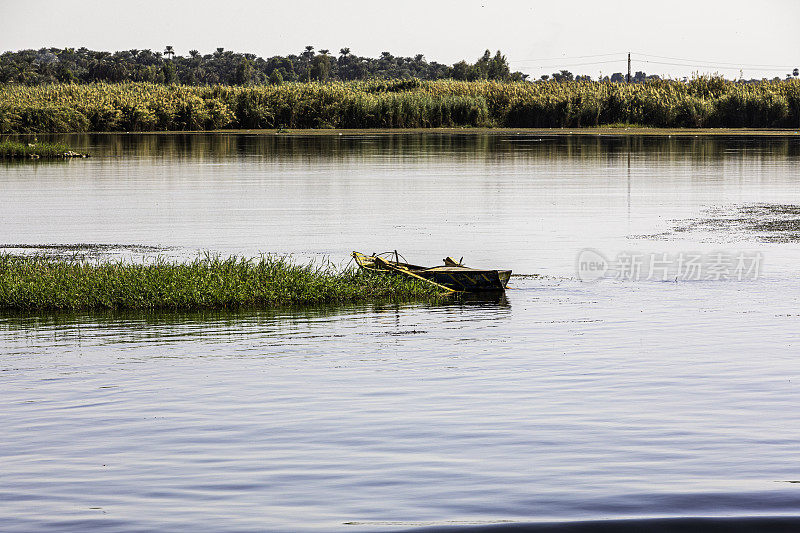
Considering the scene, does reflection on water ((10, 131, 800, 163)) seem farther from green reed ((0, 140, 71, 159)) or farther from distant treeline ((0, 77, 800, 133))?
green reed ((0, 140, 71, 159))

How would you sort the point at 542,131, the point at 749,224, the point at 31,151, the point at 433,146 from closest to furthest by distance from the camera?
the point at 749,224 < the point at 31,151 < the point at 433,146 < the point at 542,131

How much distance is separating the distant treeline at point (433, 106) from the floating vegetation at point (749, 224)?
2552 inches

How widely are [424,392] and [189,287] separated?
9062 mm

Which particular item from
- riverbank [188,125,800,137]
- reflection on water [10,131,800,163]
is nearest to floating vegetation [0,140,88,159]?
reflection on water [10,131,800,163]

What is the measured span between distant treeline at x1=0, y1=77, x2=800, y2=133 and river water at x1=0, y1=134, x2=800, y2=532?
70.1 metres

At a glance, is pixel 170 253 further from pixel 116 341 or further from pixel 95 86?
pixel 95 86

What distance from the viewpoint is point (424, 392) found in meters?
17.0

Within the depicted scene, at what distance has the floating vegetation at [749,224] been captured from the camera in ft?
118

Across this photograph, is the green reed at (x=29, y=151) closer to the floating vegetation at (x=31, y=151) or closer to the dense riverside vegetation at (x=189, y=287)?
the floating vegetation at (x=31, y=151)

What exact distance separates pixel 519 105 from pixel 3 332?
93.0 m

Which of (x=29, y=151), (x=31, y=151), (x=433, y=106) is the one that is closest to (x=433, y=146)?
(x=433, y=106)

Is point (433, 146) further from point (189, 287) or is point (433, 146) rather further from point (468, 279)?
point (189, 287)

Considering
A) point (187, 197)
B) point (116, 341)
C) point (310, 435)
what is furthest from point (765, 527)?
point (187, 197)

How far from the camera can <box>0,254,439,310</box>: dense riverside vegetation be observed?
2425cm
